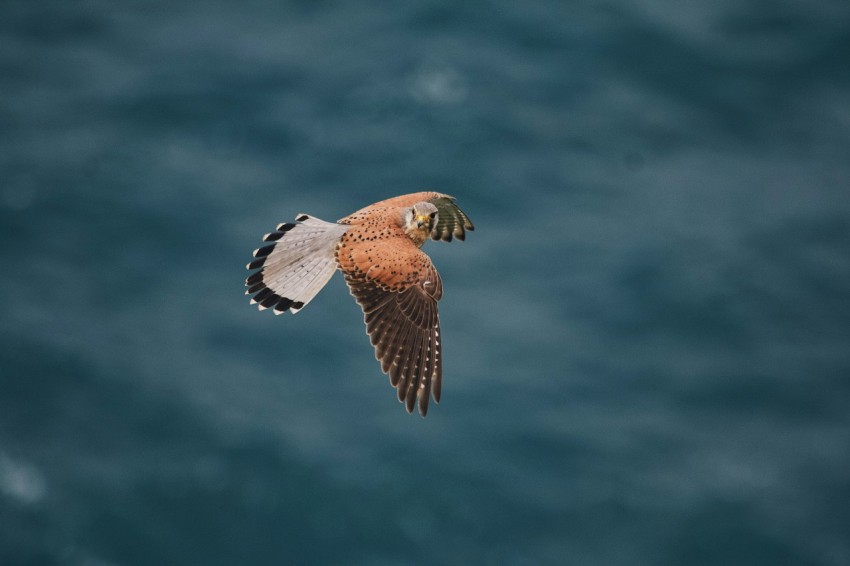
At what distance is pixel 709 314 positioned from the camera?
5350 centimetres

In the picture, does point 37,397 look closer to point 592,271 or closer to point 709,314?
point 592,271

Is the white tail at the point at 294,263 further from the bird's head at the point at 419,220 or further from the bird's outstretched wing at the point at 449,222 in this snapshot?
the bird's outstretched wing at the point at 449,222

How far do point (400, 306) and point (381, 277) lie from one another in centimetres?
39

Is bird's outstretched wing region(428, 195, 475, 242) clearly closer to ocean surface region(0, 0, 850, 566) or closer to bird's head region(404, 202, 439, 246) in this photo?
bird's head region(404, 202, 439, 246)

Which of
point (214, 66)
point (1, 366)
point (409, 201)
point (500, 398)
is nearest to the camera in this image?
point (409, 201)

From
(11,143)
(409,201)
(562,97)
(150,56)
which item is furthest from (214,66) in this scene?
(409,201)

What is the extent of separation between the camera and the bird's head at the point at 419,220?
621 inches

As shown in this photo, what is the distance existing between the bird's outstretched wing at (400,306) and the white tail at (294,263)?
0.90ft

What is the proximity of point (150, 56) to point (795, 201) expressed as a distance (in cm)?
2723

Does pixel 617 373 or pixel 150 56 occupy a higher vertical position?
pixel 150 56

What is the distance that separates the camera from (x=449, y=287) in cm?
4881

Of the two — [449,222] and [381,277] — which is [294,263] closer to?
[381,277]

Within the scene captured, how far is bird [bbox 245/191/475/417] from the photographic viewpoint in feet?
48.8

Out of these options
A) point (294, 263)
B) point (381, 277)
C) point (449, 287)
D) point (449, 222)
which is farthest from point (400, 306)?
point (449, 287)
